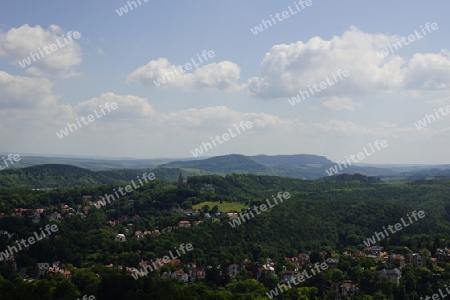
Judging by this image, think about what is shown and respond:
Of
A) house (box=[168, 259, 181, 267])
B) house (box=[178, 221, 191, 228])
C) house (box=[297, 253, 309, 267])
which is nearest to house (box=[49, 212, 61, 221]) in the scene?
house (box=[178, 221, 191, 228])

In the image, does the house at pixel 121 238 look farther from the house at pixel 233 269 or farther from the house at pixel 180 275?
the house at pixel 233 269

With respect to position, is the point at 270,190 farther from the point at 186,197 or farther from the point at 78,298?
the point at 78,298

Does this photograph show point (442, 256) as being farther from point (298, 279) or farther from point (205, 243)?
point (205, 243)

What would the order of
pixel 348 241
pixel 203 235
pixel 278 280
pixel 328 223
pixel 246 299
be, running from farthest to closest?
pixel 328 223 → pixel 348 241 → pixel 203 235 → pixel 278 280 → pixel 246 299

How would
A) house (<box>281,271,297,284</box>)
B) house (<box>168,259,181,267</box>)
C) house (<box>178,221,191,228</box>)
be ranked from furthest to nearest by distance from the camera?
house (<box>178,221,191,228</box>)
house (<box>168,259,181,267</box>)
house (<box>281,271,297,284</box>)

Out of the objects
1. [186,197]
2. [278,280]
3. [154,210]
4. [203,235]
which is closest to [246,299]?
[278,280]

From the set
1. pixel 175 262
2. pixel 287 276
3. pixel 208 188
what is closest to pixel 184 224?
pixel 175 262

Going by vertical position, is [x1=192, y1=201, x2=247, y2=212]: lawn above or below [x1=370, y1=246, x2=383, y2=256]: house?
above

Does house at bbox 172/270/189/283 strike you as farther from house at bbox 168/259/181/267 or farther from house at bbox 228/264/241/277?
house at bbox 228/264/241/277
